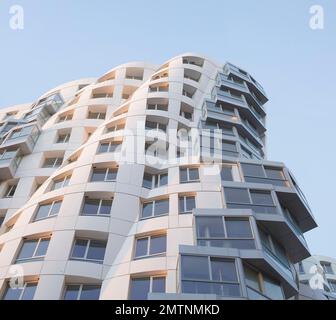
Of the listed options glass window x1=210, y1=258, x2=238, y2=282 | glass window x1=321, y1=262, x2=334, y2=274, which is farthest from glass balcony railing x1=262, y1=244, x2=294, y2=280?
glass window x1=321, y1=262, x2=334, y2=274

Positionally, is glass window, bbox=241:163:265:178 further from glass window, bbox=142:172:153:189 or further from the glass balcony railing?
glass window, bbox=142:172:153:189

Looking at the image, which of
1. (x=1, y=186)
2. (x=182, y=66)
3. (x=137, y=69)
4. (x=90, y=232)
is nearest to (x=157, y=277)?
(x=90, y=232)

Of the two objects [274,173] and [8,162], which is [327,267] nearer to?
[274,173]

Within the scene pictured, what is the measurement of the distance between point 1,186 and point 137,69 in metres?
20.3

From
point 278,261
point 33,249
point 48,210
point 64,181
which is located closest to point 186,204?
point 278,261

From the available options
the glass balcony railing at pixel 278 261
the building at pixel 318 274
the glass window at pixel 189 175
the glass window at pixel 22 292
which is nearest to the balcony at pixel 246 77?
the building at pixel 318 274

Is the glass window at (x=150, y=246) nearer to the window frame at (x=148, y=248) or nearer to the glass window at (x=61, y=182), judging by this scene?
the window frame at (x=148, y=248)

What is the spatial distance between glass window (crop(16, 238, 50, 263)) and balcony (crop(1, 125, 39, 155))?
503 inches

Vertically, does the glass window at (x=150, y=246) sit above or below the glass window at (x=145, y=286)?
above

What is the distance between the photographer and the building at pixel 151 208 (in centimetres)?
1831

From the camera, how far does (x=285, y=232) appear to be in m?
21.3

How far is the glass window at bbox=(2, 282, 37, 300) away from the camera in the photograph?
18.9 m

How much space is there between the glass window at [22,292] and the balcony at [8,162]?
41.7 feet

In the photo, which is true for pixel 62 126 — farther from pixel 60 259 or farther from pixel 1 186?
pixel 60 259
